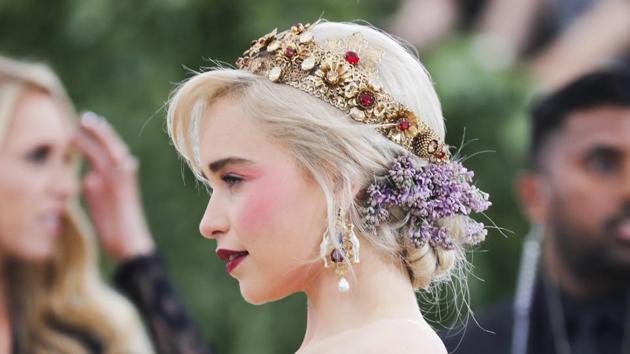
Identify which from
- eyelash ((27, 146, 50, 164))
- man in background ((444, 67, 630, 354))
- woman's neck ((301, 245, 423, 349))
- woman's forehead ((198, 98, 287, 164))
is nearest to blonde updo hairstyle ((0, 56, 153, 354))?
eyelash ((27, 146, 50, 164))

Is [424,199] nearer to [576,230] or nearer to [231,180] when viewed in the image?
[231,180]

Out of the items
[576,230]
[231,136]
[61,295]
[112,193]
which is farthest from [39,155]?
[231,136]

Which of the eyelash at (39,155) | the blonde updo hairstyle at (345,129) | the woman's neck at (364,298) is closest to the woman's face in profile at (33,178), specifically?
the eyelash at (39,155)

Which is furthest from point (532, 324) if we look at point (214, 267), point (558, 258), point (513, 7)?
point (513, 7)

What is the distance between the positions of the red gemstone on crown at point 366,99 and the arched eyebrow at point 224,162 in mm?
231

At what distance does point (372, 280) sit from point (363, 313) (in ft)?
0.20

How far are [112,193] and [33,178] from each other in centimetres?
36

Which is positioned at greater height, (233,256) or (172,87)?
(233,256)

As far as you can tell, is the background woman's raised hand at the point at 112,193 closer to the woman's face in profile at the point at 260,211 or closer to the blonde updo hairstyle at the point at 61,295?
the blonde updo hairstyle at the point at 61,295

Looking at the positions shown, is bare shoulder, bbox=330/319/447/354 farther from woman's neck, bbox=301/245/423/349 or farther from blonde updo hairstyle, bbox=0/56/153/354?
blonde updo hairstyle, bbox=0/56/153/354

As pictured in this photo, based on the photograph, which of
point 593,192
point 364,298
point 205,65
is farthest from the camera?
point 205,65

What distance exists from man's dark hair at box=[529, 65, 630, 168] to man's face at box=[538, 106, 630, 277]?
0.09ft

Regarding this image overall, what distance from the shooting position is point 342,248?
235 cm

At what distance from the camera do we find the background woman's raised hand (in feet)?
15.9
